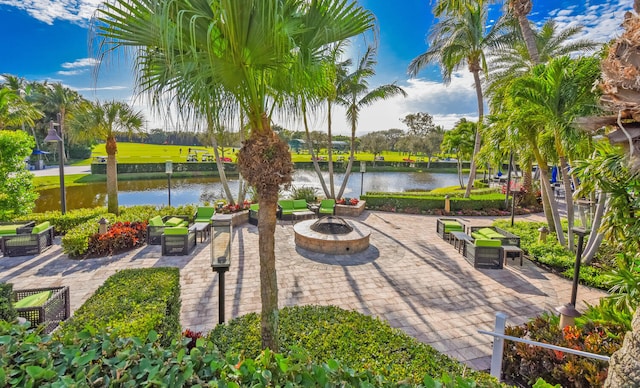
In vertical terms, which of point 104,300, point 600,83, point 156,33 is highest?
point 156,33

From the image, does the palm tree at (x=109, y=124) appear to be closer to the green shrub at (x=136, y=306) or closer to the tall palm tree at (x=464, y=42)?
the green shrub at (x=136, y=306)

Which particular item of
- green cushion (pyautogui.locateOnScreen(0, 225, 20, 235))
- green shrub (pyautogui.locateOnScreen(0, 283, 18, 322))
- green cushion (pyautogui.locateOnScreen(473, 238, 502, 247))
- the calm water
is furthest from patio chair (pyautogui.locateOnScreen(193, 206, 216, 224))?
green cushion (pyautogui.locateOnScreen(473, 238, 502, 247))

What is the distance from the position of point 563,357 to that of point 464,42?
1435 centimetres

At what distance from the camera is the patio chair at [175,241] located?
9195 mm

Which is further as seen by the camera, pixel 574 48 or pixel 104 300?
pixel 574 48

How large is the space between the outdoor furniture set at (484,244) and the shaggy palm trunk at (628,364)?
6502 mm

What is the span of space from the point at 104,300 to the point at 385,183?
3054 centimetres

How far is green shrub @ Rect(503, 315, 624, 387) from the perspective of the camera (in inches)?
153

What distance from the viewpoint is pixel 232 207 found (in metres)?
13.9

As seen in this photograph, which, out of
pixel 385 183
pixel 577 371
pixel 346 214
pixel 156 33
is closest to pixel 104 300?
pixel 156 33

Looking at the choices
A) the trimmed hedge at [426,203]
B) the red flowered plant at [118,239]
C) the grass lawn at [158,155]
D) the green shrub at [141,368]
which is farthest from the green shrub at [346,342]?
the grass lawn at [158,155]

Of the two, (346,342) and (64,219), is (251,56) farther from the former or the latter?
(64,219)

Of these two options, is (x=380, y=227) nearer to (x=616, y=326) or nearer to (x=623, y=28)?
(x=616, y=326)

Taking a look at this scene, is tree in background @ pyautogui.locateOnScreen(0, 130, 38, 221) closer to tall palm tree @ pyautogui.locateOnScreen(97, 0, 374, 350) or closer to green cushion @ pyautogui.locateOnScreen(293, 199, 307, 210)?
green cushion @ pyautogui.locateOnScreen(293, 199, 307, 210)
